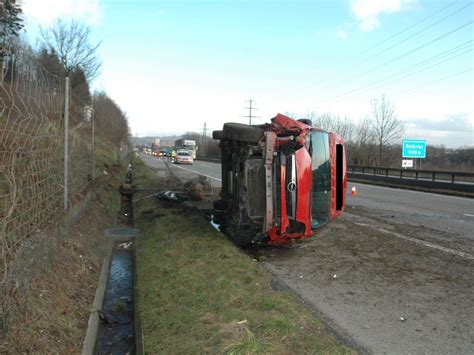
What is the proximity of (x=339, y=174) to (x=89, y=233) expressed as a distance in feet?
15.6

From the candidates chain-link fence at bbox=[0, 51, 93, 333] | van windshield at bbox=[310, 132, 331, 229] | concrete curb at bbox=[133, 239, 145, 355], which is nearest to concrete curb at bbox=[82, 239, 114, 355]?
concrete curb at bbox=[133, 239, 145, 355]

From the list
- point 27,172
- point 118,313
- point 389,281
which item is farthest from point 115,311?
point 389,281

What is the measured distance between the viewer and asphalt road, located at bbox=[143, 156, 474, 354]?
172 inches

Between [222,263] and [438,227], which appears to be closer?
[222,263]

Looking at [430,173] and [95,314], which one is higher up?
[430,173]

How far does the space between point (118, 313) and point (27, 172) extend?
210cm

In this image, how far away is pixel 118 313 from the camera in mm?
5727

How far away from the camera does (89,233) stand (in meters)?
8.52

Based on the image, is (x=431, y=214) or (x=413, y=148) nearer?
(x=431, y=214)

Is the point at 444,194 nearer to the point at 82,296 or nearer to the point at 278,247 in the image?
the point at 278,247

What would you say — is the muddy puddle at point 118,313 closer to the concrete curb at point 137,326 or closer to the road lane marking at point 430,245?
the concrete curb at point 137,326

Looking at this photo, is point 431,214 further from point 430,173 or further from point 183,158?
point 183,158

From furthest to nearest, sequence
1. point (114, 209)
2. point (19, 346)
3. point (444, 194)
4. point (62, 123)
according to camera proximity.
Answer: point (444, 194)
point (114, 209)
point (62, 123)
point (19, 346)

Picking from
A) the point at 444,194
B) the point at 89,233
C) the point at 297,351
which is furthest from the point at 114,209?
the point at 444,194
